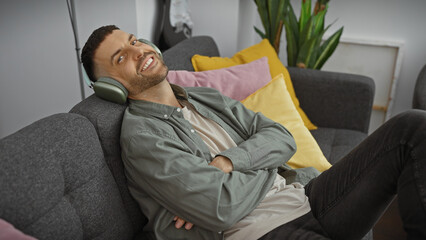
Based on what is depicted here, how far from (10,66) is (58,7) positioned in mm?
456

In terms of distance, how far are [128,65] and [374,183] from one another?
87 centimetres

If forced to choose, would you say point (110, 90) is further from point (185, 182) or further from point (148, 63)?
point (185, 182)

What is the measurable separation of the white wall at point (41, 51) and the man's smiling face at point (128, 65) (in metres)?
0.92

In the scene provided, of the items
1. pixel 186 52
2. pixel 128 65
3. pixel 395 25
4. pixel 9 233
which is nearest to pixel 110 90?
pixel 128 65

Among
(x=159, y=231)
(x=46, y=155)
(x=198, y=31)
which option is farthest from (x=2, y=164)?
(x=198, y=31)

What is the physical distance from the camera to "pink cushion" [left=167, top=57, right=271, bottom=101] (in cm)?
193

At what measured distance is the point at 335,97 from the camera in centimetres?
234

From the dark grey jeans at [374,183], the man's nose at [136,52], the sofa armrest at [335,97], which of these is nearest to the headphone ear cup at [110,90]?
the man's nose at [136,52]

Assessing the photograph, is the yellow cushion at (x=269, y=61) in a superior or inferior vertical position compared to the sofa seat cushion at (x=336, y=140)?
superior

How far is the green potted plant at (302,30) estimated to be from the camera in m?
2.55

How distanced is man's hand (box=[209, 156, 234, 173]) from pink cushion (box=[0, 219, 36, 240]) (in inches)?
24.3

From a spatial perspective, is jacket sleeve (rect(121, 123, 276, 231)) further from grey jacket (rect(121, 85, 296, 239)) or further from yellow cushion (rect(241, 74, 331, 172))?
yellow cushion (rect(241, 74, 331, 172))

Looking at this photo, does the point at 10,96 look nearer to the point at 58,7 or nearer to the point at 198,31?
the point at 58,7

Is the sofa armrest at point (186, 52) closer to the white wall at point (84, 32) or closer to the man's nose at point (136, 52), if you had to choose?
the white wall at point (84, 32)
